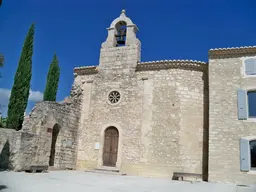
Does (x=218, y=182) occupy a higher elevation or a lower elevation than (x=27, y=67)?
lower

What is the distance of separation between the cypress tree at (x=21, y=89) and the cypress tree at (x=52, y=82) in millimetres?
3603

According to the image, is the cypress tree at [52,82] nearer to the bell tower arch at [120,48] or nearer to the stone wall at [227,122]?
the bell tower arch at [120,48]

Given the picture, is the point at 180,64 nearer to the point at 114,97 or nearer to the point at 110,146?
the point at 114,97

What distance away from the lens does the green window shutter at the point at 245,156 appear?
37.3 ft

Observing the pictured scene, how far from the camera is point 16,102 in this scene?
14.9 meters

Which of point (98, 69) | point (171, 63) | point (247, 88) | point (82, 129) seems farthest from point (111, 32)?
point (247, 88)

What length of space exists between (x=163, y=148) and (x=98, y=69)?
5901mm

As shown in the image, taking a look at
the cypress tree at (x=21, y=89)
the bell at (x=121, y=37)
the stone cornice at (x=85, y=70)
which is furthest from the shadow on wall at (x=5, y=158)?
the bell at (x=121, y=37)

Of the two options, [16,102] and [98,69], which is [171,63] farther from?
[16,102]

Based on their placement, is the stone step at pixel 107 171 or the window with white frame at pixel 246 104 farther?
the stone step at pixel 107 171

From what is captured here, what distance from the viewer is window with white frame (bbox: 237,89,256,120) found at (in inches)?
471

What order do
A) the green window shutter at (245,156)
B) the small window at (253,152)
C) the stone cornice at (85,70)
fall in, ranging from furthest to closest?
the stone cornice at (85,70) < the small window at (253,152) < the green window shutter at (245,156)

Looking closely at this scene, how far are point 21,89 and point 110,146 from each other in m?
5.98

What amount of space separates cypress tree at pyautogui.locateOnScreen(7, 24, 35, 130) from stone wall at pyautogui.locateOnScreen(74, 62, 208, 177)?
338cm
